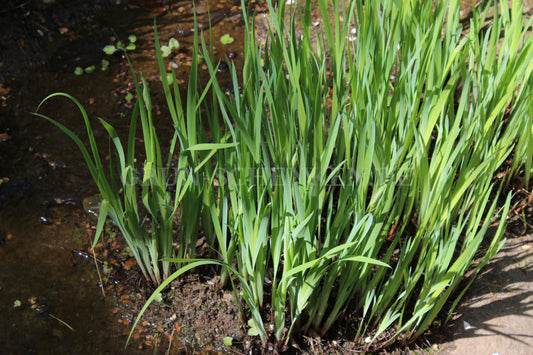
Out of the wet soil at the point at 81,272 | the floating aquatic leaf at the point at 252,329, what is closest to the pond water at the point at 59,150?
the wet soil at the point at 81,272

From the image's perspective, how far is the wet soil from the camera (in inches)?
60.9

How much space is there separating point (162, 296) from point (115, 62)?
4.29 feet

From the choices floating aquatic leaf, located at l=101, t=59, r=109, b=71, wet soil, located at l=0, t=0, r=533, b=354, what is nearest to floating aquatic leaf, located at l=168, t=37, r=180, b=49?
wet soil, located at l=0, t=0, r=533, b=354

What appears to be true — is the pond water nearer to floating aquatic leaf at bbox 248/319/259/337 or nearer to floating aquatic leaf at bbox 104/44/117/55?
floating aquatic leaf at bbox 104/44/117/55

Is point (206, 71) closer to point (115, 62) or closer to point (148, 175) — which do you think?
point (115, 62)

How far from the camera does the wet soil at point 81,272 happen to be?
1.55 m

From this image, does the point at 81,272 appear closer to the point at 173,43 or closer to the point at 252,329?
the point at 252,329

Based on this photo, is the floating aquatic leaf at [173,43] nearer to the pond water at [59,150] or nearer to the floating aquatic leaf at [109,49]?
the pond water at [59,150]

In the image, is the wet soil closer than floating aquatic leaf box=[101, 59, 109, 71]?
Yes

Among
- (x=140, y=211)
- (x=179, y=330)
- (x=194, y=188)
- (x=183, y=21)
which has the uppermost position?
(x=183, y=21)

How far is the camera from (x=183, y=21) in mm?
2662

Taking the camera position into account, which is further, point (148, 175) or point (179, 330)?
point (179, 330)

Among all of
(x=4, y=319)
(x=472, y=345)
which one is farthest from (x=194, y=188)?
(x=472, y=345)

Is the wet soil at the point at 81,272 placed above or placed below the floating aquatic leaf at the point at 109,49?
below
